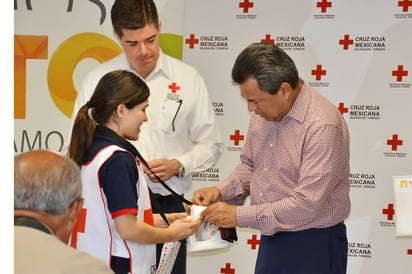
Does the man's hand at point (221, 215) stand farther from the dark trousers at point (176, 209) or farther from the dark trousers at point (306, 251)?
the dark trousers at point (176, 209)

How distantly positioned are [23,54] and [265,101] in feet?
9.01

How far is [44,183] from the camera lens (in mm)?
1538

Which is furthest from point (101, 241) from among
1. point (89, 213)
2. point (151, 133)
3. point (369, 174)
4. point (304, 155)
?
point (369, 174)

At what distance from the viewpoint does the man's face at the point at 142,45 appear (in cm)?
325

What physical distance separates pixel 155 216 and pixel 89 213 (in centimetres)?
47

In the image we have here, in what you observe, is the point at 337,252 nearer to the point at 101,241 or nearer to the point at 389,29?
the point at 101,241

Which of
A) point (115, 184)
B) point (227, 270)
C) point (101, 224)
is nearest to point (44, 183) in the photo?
point (115, 184)

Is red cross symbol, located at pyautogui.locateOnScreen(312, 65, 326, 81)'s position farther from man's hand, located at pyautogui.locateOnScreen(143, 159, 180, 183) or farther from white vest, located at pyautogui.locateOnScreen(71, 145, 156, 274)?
white vest, located at pyautogui.locateOnScreen(71, 145, 156, 274)

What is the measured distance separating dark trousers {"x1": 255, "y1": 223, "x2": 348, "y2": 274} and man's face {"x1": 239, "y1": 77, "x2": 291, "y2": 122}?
1.78ft

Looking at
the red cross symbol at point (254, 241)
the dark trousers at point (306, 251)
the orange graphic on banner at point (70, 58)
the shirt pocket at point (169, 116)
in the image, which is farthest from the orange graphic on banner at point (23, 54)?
the dark trousers at point (306, 251)

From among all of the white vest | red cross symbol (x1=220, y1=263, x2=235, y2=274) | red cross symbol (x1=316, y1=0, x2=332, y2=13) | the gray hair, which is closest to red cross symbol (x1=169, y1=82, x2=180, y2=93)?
the white vest

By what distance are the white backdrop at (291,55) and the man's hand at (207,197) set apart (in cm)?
159

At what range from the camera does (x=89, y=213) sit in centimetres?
231

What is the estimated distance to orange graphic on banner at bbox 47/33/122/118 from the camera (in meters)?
4.59
